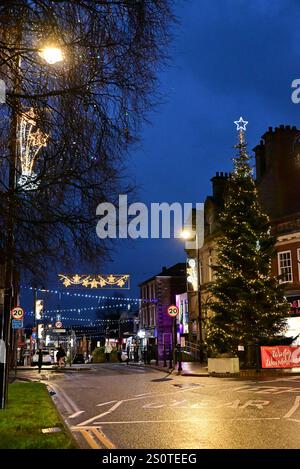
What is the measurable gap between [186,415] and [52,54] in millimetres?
8501

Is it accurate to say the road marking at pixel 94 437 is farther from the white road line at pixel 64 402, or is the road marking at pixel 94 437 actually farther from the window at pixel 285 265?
the window at pixel 285 265

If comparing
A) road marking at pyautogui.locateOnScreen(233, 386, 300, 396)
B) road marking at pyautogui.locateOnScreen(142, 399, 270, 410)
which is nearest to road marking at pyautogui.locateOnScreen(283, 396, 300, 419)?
road marking at pyautogui.locateOnScreen(142, 399, 270, 410)

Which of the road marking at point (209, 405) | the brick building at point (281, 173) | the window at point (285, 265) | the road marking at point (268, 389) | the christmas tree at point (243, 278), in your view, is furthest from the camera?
the brick building at point (281, 173)

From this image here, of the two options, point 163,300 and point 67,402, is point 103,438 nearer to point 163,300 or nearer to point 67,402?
point 67,402

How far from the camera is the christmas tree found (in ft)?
94.3

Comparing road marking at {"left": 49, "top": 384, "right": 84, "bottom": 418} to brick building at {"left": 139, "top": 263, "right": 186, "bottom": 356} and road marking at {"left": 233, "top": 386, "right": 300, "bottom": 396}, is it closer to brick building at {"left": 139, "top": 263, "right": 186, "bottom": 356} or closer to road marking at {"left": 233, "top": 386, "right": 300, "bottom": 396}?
road marking at {"left": 233, "top": 386, "right": 300, "bottom": 396}

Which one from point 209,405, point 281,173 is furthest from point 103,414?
point 281,173

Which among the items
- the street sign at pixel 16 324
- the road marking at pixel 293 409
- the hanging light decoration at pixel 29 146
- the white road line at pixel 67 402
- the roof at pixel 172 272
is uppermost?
the roof at pixel 172 272

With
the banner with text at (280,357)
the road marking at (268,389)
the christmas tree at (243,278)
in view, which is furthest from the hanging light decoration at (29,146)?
the christmas tree at (243,278)

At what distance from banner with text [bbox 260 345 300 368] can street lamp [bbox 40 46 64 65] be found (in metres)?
21.3

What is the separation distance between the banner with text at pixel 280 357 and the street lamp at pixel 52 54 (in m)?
21.3

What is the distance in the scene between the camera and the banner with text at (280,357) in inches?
1057

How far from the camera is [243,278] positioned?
29.1 meters

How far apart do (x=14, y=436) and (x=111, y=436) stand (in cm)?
186
